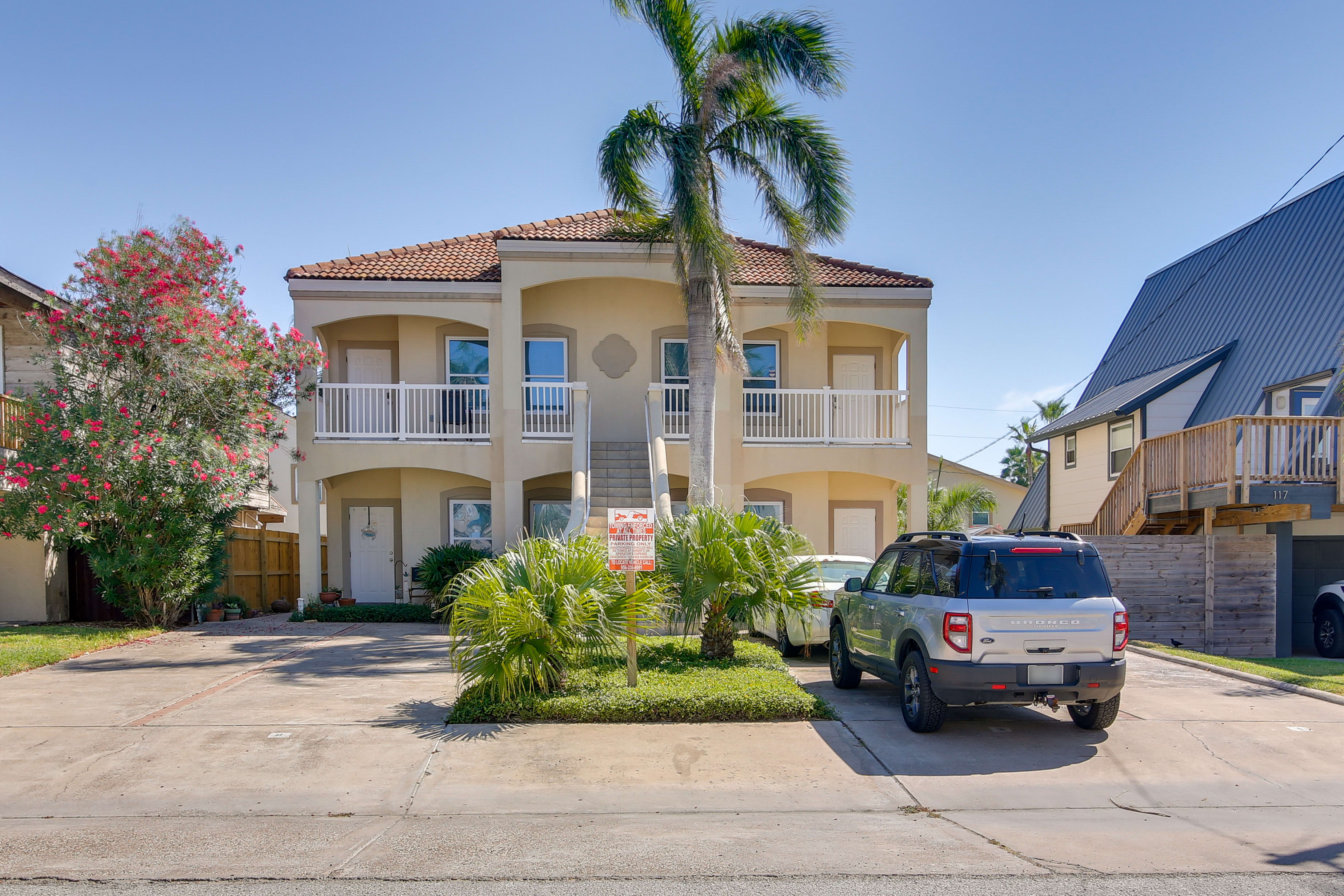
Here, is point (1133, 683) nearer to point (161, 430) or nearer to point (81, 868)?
point (81, 868)

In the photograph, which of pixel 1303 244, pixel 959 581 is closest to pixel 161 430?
pixel 959 581

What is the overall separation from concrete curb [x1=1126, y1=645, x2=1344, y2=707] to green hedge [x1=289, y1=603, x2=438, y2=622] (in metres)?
11.9

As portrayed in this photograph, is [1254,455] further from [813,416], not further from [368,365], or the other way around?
[368,365]

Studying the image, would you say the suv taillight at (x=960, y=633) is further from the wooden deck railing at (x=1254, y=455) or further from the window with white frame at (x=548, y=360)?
the window with white frame at (x=548, y=360)

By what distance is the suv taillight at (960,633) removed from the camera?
785 cm

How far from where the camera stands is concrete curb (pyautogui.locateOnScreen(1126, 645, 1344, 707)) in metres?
10.3

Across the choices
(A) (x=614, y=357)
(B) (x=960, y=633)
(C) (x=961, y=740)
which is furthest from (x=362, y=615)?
(B) (x=960, y=633)

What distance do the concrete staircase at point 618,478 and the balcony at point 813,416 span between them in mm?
801

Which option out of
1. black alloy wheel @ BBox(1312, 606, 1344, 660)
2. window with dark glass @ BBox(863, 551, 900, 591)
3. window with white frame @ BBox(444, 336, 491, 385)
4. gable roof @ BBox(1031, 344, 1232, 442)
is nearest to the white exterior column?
window with white frame @ BBox(444, 336, 491, 385)

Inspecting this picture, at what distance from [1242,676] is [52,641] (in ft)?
52.1

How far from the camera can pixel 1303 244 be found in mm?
21625

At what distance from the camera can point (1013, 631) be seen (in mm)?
7891

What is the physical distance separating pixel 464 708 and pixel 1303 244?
22.1 meters

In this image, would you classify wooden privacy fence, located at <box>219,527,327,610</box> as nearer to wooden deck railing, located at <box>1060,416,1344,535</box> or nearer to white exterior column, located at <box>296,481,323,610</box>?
white exterior column, located at <box>296,481,323,610</box>
